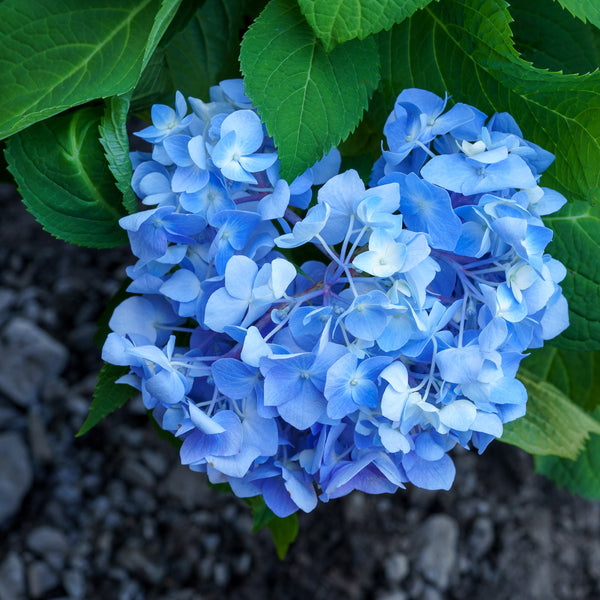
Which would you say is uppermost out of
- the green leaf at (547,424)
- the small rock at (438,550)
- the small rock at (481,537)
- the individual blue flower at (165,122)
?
the individual blue flower at (165,122)

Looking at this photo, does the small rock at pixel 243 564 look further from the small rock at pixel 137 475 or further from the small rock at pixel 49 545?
the small rock at pixel 49 545

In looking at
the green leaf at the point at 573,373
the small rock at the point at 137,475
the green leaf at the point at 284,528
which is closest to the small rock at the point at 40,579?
the small rock at the point at 137,475

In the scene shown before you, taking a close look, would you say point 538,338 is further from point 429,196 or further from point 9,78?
point 9,78

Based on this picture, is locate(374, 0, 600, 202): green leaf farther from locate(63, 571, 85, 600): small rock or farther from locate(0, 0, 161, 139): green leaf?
locate(63, 571, 85, 600): small rock

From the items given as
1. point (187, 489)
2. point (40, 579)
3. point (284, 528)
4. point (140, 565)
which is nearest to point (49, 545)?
point (40, 579)

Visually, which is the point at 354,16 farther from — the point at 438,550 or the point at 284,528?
the point at 438,550

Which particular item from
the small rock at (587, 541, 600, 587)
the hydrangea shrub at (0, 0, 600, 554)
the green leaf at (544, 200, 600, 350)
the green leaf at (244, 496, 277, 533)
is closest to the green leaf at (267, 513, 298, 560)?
the green leaf at (244, 496, 277, 533)
